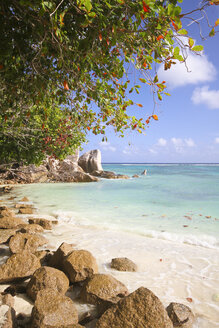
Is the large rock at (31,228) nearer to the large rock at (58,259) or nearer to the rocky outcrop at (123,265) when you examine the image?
the large rock at (58,259)

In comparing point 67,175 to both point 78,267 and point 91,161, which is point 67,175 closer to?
point 91,161

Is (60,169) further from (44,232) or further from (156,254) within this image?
(156,254)

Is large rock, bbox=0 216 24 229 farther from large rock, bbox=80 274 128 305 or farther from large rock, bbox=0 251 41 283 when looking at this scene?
large rock, bbox=80 274 128 305

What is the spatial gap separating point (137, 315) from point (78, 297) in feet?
3.27

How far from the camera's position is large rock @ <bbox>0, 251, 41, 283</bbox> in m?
3.06

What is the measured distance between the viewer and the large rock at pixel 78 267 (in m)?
3.17

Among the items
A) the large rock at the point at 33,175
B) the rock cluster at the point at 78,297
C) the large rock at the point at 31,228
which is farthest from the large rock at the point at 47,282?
the large rock at the point at 33,175

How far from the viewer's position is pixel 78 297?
2906 millimetres

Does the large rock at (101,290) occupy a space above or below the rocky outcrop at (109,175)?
above

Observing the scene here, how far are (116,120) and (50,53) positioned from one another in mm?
2105

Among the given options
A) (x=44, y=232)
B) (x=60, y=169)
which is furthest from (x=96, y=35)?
(x=60, y=169)

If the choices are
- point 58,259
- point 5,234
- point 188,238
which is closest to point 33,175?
point 5,234

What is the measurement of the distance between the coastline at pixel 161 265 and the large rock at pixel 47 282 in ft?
0.51

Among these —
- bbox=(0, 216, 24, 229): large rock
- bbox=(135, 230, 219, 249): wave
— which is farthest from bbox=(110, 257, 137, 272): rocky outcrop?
bbox=(0, 216, 24, 229): large rock
